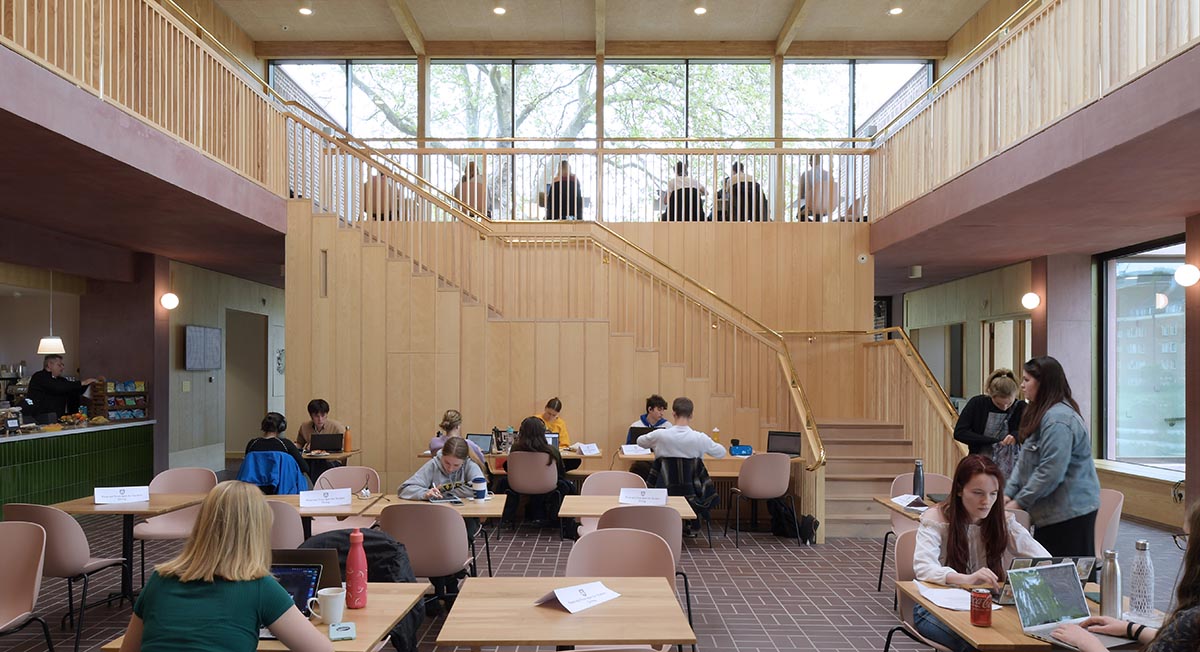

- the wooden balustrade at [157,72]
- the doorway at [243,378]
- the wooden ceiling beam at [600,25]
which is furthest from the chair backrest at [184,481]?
the doorway at [243,378]

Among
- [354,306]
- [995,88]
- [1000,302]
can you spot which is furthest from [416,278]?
[1000,302]

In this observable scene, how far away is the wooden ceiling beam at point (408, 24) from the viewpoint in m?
12.0

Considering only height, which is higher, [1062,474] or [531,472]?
[1062,474]

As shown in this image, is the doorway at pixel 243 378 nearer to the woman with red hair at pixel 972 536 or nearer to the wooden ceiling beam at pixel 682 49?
the wooden ceiling beam at pixel 682 49

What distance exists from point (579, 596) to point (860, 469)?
6.63 m

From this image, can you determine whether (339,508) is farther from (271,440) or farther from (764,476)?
(764,476)

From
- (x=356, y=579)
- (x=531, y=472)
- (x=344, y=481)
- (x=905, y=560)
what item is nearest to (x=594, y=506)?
(x=905, y=560)

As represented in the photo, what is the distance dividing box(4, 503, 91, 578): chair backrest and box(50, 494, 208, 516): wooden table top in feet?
0.65

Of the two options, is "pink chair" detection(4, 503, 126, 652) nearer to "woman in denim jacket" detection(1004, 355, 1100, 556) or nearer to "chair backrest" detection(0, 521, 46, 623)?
"chair backrest" detection(0, 521, 46, 623)

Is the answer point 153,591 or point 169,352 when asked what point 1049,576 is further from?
point 169,352

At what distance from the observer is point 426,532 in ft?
16.2

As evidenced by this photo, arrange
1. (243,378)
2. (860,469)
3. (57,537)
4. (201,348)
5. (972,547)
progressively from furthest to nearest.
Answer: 1. (243,378)
2. (201,348)
3. (860,469)
4. (57,537)
5. (972,547)

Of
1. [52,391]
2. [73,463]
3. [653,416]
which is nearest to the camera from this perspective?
[653,416]

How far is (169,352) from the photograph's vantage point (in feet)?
39.1
